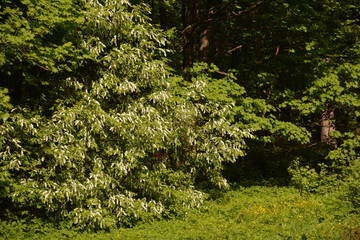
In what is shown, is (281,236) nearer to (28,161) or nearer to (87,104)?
(87,104)

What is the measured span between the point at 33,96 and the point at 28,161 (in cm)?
272

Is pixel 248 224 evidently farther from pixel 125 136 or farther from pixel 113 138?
pixel 113 138

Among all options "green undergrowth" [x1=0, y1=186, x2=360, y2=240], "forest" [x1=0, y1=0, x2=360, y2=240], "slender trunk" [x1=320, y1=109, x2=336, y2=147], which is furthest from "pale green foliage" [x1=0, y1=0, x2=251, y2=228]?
"slender trunk" [x1=320, y1=109, x2=336, y2=147]

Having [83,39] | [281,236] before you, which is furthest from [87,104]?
[281,236]

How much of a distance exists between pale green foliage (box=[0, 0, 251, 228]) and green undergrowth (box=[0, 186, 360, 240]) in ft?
1.73

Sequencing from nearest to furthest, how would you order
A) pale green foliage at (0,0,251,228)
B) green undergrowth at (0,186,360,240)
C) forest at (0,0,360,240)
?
green undergrowth at (0,186,360,240)
forest at (0,0,360,240)
pale green foliage at (0,0,251,228)

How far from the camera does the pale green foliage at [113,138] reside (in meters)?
10.8

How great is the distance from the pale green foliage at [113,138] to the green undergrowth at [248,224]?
0.53m

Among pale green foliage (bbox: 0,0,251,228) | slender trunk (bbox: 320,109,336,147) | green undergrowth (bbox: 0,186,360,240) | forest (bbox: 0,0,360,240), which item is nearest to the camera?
green undergrowth (bbox: 0,186,360,240)

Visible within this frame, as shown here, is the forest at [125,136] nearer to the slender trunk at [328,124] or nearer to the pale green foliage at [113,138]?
the pale green foliage at [113,138]

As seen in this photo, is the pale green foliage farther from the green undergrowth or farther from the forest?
the green undergrowth

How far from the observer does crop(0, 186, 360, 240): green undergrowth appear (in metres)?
9.84

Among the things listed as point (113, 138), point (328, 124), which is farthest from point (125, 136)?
point (328, 124)

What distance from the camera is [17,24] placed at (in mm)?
9805
